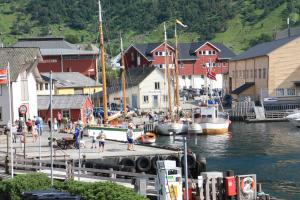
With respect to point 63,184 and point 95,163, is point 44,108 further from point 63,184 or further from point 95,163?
point 63,184

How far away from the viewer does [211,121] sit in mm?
92125

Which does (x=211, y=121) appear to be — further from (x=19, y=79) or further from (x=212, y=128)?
(x=19, y=79)

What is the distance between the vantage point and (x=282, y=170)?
55469mm

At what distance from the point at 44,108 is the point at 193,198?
57.8m

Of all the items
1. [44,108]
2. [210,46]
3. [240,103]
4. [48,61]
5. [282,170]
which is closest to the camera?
[282,170]

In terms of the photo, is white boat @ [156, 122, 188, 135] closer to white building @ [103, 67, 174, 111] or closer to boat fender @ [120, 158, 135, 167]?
white building @ [103, 67, 174, 111]

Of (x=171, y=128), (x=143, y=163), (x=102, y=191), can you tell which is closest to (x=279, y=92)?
(x=171, y=128)

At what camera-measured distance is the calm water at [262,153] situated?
49.4 m

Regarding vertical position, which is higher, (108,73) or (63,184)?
(108,73)

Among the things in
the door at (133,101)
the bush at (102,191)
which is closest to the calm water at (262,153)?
the bush at (102,191)

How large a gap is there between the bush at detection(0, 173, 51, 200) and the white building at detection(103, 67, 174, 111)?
3421 inches

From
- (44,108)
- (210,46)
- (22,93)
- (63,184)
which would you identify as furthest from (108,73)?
(63,184)

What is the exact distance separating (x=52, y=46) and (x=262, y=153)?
8528cm

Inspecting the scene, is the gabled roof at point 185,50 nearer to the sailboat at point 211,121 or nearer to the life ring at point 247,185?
the sailboat at point 211,121
